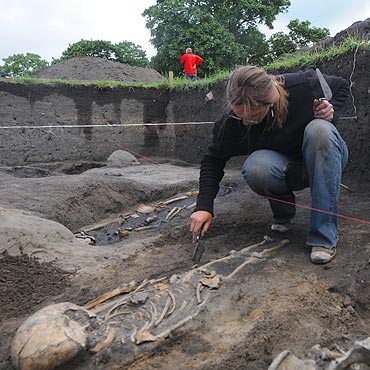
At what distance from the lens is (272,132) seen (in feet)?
8.64

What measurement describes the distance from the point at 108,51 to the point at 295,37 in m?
9.74

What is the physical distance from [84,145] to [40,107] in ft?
4.02

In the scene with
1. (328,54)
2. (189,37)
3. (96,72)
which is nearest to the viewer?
(328,54)

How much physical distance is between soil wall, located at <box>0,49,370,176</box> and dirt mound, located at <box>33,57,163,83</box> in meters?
4.51

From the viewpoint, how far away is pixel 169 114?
10.1 meters

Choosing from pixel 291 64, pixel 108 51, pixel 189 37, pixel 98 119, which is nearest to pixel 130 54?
pixel 108 51

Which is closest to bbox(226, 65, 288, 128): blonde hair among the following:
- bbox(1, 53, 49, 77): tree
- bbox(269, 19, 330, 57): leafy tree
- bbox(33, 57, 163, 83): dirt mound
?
bbox(33, 57, 163, 83): dirt mound

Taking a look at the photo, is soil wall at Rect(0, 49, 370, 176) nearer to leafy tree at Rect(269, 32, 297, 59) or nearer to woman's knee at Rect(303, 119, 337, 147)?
woman's knee at Rect(303, 119, 337, 147)

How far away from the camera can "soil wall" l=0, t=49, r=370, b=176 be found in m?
8.71

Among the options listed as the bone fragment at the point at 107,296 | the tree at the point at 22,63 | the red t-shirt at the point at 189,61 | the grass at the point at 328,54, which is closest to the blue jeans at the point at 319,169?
the bone fragment at the point at 107,296

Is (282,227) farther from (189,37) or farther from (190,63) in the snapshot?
(189,37)

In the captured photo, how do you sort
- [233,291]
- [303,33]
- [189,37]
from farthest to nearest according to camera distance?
[303,33]
[189,37]
[233,291]

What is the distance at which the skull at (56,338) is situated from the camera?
1744 millimetres

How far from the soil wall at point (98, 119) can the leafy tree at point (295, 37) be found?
43.2ft
